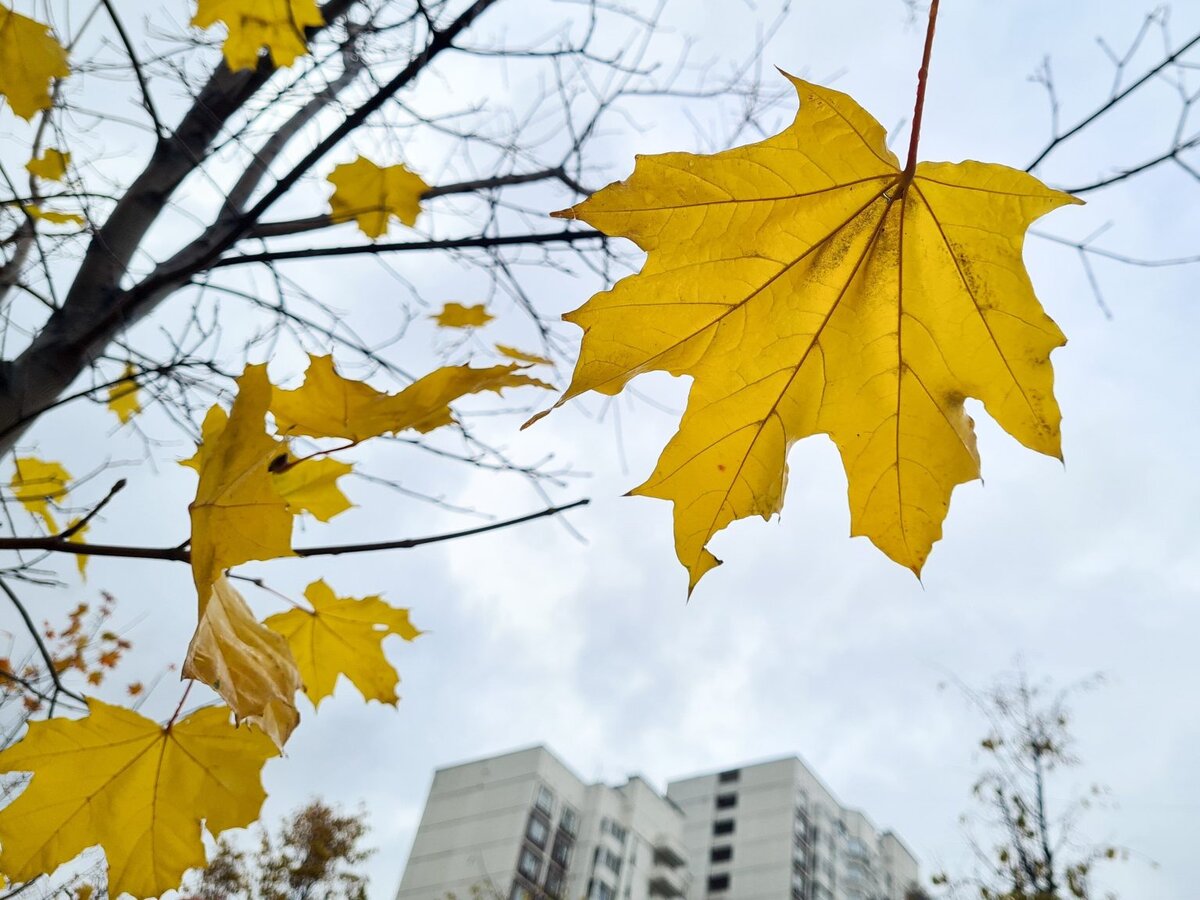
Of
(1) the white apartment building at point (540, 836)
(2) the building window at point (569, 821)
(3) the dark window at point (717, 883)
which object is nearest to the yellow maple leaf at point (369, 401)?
(1) the white apartment building at point (540, 836)

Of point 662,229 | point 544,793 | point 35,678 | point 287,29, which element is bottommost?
point 662,229

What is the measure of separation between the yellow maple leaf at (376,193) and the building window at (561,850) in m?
30.8

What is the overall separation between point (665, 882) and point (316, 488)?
34.5 metres

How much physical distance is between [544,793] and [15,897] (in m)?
30.7

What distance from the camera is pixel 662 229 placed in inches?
34.3

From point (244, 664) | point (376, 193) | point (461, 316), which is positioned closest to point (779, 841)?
point (461, 316)

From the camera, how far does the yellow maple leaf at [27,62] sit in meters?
1.62

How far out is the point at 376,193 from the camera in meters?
2.53

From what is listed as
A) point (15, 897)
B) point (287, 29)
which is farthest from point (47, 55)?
point (15, 897)

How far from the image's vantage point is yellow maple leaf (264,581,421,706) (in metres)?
1.59

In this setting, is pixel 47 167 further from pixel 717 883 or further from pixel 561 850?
pixel 717 883

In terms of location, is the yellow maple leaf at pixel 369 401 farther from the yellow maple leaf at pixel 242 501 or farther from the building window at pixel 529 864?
the building window at pixel 529 864

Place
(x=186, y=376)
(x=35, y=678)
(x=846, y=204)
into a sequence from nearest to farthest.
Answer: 1. (x=846, y=204)
2. (x=186, y=376)
3. (x=35, y=678)

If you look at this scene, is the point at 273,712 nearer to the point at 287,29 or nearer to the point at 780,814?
the point at 287,29
